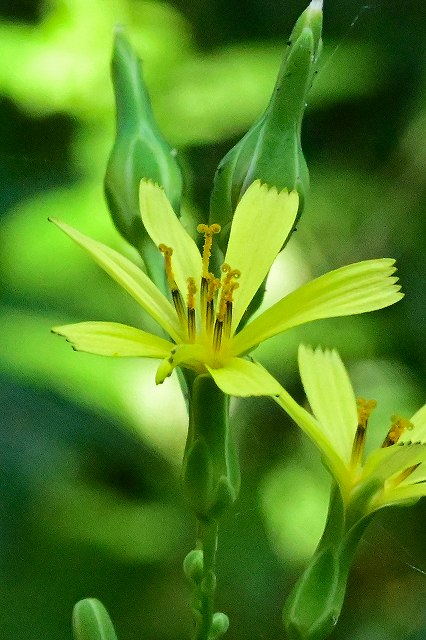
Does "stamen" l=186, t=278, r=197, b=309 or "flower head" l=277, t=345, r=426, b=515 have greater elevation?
"stamen" l=186, t=278, r=197, b=309

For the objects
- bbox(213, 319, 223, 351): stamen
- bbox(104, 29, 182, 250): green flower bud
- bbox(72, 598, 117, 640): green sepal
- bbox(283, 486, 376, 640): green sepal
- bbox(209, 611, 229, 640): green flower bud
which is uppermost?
bbox(104, 29, 182, 250): green flower bud

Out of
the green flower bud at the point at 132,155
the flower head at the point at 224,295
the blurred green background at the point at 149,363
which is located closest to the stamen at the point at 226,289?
the flower head at the point at 224,295

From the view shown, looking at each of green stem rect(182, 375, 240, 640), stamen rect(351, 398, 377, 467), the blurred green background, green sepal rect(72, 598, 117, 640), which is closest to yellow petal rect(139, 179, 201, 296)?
green stem rect(182, 375, 240, 640)

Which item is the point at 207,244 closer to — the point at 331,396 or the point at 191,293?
the point at 191,293

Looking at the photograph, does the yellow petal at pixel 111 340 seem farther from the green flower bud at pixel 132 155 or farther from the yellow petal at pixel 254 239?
the green flower bud at pixel 132 155

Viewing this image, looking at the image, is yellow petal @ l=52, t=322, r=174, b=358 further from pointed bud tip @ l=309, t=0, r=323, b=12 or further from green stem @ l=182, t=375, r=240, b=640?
pointed bud tip @ l=309, t=0, r=323, b=12

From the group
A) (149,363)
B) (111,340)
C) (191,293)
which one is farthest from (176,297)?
(149,363)
